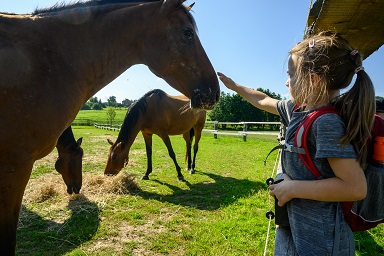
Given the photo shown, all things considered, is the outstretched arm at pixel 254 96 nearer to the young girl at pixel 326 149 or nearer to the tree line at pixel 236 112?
the young girl at pixel 326 149

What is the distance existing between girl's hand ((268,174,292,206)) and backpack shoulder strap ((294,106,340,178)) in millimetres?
131

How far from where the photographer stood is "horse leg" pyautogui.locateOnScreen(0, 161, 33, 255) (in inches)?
63.6

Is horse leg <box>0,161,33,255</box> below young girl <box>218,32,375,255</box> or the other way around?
below

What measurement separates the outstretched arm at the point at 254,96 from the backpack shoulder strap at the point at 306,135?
2.35ft

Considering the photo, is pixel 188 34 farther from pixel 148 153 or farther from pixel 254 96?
pixel 148 153

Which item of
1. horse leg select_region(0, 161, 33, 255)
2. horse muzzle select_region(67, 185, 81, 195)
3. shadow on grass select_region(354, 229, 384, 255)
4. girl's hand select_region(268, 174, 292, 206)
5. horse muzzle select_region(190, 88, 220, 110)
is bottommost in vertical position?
horse muzzle select_region(67, 185, 81, 195)

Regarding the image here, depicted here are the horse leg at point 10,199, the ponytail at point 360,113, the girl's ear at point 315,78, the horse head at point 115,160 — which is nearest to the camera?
the ponytail at point 360,113

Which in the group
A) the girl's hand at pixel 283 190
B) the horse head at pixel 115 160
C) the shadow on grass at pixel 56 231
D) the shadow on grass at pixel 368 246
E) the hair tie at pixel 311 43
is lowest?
the shadow on grass at pixel 56 231

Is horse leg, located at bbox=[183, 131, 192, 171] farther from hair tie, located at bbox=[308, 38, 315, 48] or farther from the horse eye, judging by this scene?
hair tie, located at bbox=[308, 38, 315, 48]

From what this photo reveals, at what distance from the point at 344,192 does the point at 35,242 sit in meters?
3.65

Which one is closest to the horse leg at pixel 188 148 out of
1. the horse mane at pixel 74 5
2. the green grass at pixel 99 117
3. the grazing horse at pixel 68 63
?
the grazing horse at pixel 68 63

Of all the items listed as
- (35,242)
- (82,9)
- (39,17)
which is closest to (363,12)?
(82,9)

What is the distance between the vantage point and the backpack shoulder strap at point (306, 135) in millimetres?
1223

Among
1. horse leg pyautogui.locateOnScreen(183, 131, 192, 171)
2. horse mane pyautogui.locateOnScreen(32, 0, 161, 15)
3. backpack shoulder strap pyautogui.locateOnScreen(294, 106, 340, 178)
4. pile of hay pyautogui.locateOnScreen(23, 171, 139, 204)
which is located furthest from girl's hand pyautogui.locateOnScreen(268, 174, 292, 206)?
horse leg pyautogui.locateOnScreen(183, 131, 192, 171)
